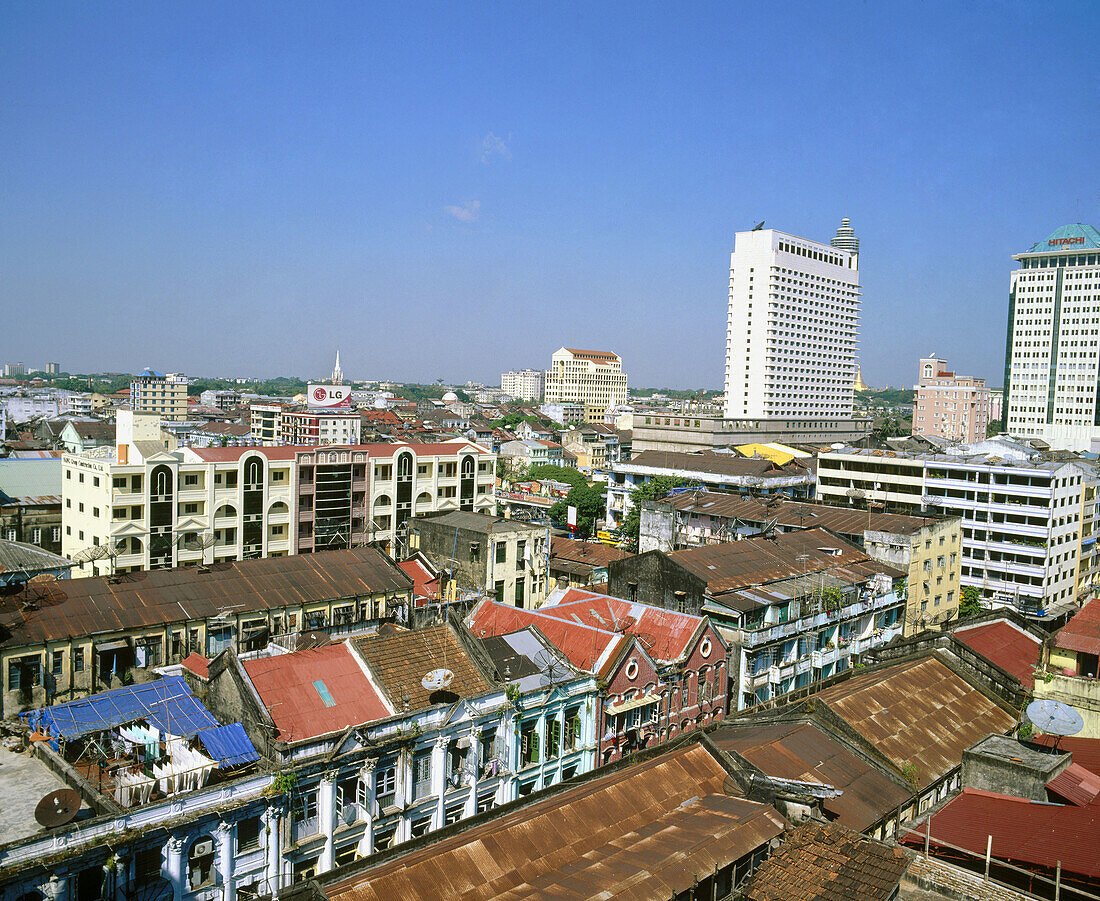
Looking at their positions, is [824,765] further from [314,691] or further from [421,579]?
[421,579]

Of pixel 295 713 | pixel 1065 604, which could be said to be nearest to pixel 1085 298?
pixel 1065 604

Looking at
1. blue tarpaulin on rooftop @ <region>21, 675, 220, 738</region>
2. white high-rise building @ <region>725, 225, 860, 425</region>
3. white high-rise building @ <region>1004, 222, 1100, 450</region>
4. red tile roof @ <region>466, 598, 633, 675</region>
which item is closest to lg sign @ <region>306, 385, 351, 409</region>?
white high-rise building @ <region>725, 225, 860, 425</region>

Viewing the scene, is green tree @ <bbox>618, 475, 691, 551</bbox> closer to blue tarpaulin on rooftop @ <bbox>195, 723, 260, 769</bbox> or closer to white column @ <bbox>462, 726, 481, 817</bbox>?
white column @ <bbox>462, 726, 481, 817</bbox>

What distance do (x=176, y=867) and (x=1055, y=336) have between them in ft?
627

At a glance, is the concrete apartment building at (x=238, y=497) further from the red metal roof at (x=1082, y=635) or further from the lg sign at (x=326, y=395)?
the lg sign at (x=326, y=395)

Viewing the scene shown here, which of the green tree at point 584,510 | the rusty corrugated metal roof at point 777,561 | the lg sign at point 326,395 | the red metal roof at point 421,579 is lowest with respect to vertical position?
the green tree at point 584,510

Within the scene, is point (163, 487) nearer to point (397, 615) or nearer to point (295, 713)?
A: point (397, 615)

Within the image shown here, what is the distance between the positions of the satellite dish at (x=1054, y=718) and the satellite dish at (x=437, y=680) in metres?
19.1

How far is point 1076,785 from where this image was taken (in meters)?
22.7

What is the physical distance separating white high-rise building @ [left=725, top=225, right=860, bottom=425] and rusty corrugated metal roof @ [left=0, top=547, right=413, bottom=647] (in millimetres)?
114923

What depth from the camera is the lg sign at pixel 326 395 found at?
134 m

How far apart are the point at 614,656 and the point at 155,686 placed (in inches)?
681

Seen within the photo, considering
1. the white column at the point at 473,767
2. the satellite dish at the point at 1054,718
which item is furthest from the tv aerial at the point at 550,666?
the satellite dish at the point at 1054,718

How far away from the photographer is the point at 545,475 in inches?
5074
